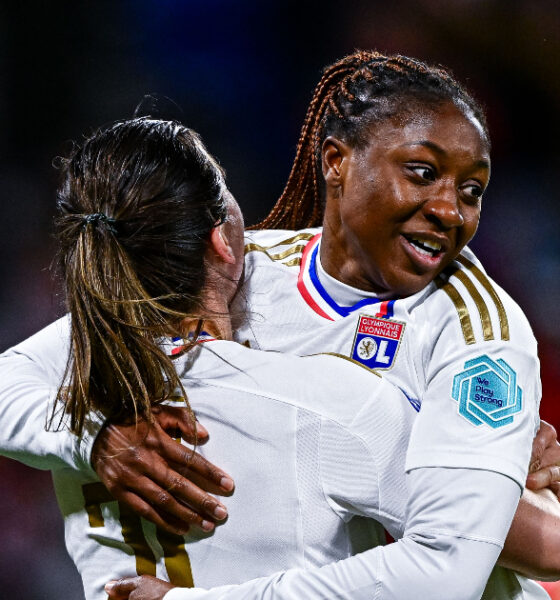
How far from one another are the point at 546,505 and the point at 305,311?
62 centimetres

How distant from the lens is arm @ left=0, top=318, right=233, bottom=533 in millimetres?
1322

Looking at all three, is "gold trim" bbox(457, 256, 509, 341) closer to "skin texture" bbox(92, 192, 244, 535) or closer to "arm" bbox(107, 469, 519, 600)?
"arm" bbox(107, 469, 519, 600)

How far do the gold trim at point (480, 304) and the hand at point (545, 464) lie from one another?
0.29 metres

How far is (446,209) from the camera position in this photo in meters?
1.55

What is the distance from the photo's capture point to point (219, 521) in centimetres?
132

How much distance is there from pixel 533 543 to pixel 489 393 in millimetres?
261

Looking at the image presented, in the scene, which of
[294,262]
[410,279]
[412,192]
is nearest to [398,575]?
[410,279]

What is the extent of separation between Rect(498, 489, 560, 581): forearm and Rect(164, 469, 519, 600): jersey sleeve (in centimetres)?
12

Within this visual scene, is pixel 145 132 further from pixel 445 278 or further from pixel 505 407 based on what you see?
pixel 505 407

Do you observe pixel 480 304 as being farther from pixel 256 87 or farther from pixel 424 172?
pixel 256 87

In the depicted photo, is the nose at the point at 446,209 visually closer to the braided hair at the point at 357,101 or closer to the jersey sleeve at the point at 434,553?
the braided hair at the point at 357,101

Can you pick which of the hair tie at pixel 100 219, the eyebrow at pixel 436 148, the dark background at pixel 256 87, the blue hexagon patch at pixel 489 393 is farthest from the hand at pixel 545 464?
the dark background at pixel 256 87

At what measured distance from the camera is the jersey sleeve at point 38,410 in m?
1.41

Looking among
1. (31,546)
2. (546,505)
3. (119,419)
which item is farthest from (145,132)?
(31,546)
